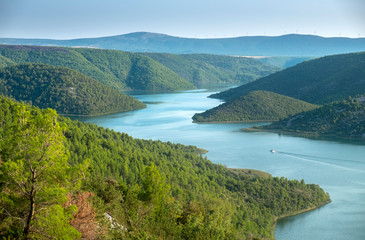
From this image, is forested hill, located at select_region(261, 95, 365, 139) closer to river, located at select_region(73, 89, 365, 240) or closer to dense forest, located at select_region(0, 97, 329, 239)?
river, located at select_region(73, 89, 365, 240)

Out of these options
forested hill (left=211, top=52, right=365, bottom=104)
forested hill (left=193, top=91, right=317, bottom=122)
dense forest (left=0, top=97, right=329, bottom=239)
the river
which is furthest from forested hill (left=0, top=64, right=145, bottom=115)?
dense forest (left=0, top=97, right=329, bottom=239)

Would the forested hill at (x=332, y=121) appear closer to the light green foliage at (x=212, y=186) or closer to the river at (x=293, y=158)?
the river at (x=293, y=158)

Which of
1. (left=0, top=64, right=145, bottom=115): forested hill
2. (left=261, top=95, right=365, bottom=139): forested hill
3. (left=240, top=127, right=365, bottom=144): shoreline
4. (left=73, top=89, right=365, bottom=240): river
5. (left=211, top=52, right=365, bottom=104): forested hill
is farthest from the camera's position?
(left=211, top=52, right=365, bottom=104): forested hill

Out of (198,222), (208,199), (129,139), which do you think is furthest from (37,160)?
(129,139)

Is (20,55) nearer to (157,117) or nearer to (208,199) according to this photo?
(157,117)

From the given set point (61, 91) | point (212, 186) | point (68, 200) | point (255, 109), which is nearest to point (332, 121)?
point (255, 109)

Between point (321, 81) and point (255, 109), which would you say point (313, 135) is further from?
point (321, 81)

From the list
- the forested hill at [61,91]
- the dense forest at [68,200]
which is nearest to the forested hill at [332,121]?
the forested hill at [61,91]
